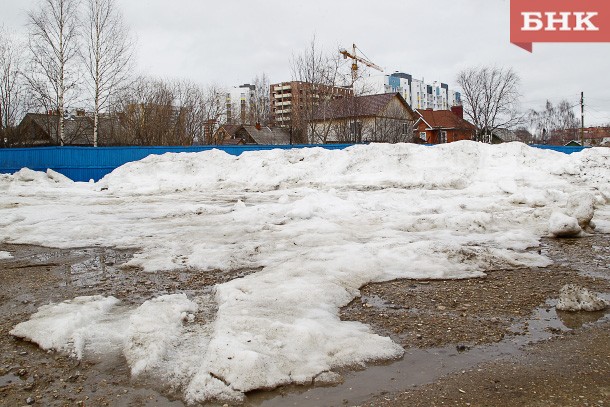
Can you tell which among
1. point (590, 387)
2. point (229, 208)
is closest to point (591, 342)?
point (590, 387)

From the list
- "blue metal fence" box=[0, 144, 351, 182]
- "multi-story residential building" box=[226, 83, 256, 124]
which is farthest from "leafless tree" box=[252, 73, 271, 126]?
"blue metal fence" box=[0, 144, 351, 182]

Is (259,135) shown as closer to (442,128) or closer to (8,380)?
(442,128)

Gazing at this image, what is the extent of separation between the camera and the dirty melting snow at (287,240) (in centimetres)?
340

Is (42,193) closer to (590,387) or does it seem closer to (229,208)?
(229,208)

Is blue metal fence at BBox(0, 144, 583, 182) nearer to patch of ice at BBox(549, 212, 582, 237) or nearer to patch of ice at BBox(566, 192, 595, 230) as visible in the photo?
patch of ice at BBox(566, 192, 595, 230)

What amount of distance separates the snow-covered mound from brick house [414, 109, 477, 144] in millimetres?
53450

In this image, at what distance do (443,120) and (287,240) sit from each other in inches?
2127

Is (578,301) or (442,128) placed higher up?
(442,128)

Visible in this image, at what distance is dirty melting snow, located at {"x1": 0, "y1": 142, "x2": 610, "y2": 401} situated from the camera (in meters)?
3.40

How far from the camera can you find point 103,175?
21375 millimetres

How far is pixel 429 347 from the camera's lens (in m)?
3.55

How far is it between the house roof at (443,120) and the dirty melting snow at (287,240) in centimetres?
4025

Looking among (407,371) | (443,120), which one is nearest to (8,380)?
(407,371)

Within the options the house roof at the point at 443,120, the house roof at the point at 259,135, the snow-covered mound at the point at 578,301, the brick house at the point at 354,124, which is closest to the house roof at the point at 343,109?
the brick house at the point at 354,124
